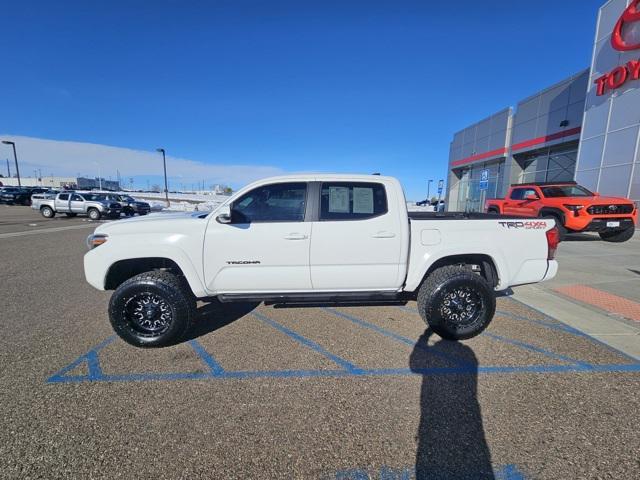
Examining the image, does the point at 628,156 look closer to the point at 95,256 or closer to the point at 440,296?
the point at 440,296

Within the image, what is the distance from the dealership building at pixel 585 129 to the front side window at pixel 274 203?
40.6ft

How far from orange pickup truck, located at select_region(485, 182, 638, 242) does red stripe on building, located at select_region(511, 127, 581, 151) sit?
9.76 metres

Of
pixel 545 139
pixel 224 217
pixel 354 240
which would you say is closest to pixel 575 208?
pixel 354 240

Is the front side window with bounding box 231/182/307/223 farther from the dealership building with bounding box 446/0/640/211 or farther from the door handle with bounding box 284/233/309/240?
the dealership building with bounding box 446/0/640/211

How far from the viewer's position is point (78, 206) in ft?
62.2

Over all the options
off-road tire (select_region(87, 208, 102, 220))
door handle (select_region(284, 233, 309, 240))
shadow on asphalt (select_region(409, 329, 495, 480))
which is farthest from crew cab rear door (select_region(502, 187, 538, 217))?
off-road tire (select_region(87, 208, 102, 220))

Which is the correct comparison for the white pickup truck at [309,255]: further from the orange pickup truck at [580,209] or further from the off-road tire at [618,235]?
the off-road tire at [618,235]

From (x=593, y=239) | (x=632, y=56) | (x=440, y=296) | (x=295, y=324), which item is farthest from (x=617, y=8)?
(x=295, y=324)

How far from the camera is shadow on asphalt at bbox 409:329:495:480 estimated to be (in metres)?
1.91

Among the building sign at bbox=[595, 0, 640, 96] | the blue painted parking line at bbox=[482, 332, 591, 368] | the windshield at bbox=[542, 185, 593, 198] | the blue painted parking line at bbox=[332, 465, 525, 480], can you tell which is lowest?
the blue painted parking line at bbox=[332, 465, 525, 480]

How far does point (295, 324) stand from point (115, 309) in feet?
6.76

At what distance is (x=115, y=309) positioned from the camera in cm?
324

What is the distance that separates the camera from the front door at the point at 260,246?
3.32 m

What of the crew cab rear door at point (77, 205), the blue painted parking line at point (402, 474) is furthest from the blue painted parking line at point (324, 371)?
the crew cab rear door at point (77, 205)
